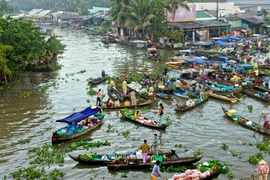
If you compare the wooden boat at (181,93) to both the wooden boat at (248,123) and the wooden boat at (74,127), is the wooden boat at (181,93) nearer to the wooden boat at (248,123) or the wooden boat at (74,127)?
the wooden boat at (248,123)

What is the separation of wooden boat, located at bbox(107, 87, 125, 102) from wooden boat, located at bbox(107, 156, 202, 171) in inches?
435

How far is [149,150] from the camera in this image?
1744 cm

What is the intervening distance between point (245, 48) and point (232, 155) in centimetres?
3281

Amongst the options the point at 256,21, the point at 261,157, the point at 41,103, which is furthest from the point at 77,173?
the point at 256,21

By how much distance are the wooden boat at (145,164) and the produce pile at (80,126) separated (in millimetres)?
4726

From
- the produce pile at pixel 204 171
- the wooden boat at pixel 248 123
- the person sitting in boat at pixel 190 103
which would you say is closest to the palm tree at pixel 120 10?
the person sitting in boat at pixel 190 103

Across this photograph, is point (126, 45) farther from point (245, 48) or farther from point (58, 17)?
point (58, 17)

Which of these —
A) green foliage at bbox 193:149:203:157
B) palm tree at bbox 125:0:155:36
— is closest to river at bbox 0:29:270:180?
green foliage at bbox 193:149:203:157

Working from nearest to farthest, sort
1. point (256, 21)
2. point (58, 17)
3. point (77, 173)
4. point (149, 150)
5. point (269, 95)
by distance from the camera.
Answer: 1. point (77, 173)
2. point (149, 150)
3. point (269, 95)
4. point (256, 21)
5. point (58, 17)

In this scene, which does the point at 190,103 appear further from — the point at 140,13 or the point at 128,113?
the point at 140,13

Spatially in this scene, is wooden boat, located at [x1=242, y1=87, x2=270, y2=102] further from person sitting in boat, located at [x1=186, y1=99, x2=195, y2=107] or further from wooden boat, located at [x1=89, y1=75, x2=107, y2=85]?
wooden boat, located at [x1=89, y1=75, x2=107, y2=85]

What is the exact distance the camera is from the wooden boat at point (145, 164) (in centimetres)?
1608

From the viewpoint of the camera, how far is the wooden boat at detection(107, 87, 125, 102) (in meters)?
27.4

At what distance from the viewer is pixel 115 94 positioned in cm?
2838
